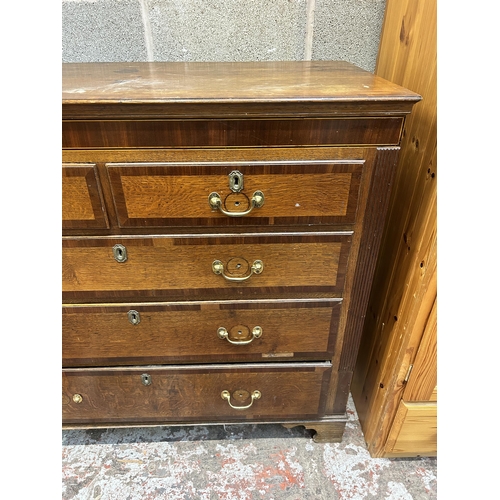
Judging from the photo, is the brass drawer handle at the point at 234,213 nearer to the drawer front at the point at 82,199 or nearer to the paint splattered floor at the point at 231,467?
the drawer front at the point at 82,199

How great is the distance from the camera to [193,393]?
1039 millimetres

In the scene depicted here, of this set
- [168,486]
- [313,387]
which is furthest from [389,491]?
[168,486]

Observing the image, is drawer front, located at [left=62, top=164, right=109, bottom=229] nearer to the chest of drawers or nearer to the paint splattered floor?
the chest of drawers

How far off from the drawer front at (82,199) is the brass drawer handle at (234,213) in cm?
22

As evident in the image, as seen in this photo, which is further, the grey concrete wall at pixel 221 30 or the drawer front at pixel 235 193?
the grey concrete wall at pixel 221 30

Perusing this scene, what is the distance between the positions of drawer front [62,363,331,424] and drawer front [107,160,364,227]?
1.37ft

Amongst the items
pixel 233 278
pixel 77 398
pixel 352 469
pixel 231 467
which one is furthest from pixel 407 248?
pixel 77 398

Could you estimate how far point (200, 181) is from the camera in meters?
0.75

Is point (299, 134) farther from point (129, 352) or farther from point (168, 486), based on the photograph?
A: point (168, 486)

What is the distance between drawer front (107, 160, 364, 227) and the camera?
74 centimetres

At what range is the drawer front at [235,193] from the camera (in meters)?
0.74

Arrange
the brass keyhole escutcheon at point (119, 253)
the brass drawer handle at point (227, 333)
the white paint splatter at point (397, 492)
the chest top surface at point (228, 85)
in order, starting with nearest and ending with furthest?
the chest top surface at point (228, 85) < the brass keyhole escutcheon at point (119, 253) < the brass drawer handle at point (227, 333) < the white paint splatter at point (397, 492)

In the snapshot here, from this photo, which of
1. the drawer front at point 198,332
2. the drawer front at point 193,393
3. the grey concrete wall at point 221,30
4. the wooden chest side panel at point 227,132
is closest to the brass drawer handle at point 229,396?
the drawer front at point 193,393

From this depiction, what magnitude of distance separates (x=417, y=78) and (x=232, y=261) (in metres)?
0.59
